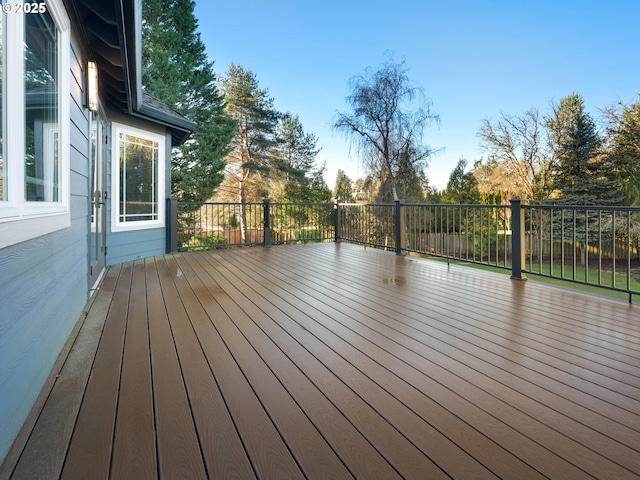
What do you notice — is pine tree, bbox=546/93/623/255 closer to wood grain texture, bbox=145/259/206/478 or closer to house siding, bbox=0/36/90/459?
wood grain texture, bbox=145/259/206/478

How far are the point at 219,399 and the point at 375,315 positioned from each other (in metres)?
1.45

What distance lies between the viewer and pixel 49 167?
182cm

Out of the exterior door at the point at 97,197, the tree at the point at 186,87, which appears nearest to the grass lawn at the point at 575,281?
the exterior door at the point at 97,197

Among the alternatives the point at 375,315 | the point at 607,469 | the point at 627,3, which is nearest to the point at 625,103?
the point at 627,3

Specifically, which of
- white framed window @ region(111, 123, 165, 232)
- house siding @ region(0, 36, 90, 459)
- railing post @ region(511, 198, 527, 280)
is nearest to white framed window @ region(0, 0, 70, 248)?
house siding @ region(0, 36, 90, 459)

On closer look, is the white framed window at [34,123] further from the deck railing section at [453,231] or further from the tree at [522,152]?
the tree at [522,152]

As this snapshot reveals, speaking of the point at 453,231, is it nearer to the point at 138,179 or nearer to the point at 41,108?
the point at 41,108

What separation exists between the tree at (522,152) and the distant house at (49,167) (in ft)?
50.0

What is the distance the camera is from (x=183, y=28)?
44.5 feet

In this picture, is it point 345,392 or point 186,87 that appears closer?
point 345,392

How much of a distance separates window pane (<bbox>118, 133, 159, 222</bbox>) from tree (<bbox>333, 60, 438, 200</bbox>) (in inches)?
341

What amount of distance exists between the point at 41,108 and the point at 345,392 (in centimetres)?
193

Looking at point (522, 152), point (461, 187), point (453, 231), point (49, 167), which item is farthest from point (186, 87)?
point (522, 152)

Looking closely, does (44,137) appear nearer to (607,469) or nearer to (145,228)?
(607,469)
